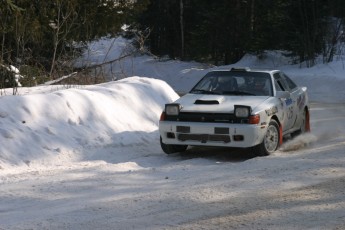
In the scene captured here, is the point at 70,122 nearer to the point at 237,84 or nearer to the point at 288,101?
the point at 237,84

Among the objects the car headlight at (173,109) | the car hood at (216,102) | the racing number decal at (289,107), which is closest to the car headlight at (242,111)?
the car hood at (216,102)

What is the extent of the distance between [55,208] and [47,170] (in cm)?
232

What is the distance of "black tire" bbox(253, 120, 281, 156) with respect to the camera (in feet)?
31.0

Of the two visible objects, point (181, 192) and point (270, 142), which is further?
point (270, 142)

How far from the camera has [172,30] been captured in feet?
137

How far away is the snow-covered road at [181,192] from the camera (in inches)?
229

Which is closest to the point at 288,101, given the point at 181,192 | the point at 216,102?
the point at 216,102

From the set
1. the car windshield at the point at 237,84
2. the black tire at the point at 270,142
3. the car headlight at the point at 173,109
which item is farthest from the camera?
the car windshield at the point at 237,84

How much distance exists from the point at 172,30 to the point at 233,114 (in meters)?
33.1

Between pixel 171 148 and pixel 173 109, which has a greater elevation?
pixel 173 109

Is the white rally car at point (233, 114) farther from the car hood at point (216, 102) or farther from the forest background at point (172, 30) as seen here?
the forest background at point (172, 30)

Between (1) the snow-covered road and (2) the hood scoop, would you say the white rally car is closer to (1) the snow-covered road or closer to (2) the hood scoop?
(2) the hood scoop

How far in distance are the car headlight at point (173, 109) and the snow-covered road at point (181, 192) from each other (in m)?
0.73

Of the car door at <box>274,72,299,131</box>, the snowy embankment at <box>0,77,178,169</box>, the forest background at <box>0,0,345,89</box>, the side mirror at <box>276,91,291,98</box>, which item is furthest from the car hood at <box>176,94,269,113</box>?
the forest background at <box>0,0,345,89</box>
